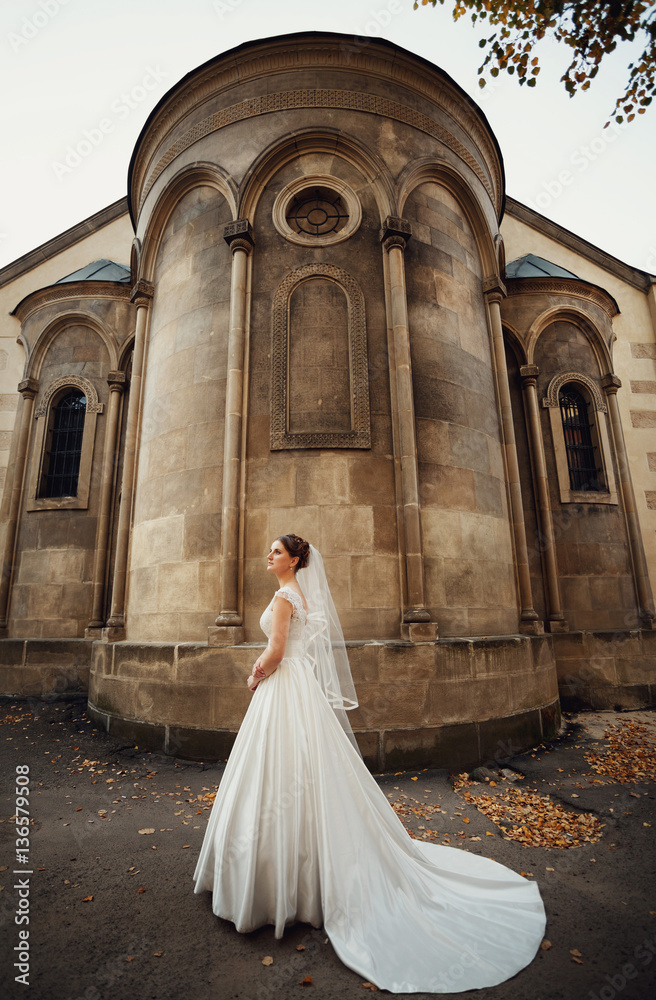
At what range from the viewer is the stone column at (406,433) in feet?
22.3

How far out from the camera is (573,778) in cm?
635

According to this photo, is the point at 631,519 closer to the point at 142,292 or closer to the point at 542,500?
the point at 542,500

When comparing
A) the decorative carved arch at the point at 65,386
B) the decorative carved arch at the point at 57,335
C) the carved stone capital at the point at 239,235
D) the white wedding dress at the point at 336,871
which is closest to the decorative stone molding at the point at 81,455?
the decorative carved arch at the point at 65,386

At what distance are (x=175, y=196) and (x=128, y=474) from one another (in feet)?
15.9

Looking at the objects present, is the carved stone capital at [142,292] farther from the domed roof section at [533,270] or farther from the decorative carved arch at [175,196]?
the domed roof section at [533,270]

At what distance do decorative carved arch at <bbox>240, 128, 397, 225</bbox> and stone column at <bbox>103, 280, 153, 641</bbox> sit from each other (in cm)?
244

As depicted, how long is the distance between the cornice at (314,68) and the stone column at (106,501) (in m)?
4.22

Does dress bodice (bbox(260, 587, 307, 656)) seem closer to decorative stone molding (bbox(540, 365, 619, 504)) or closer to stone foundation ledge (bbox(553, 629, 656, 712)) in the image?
stone foundation ledge (bbox(553, 629, 656, 712))

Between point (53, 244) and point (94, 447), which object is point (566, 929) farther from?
point (53, 244)

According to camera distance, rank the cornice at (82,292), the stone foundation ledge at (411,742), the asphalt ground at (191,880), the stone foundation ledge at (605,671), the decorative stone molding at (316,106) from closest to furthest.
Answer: the asphalt ground at (191,880)
the stone foundation ledge at (411,742)
the decorative stone molding at (316,106)
the stone foundation ledge at (605,671)
the cornice at (82,292)

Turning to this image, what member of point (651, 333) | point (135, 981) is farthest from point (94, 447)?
point (651, 333)

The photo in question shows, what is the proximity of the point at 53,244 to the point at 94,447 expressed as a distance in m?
7.22

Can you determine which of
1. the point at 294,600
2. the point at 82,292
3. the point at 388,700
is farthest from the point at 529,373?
the point at 82,292

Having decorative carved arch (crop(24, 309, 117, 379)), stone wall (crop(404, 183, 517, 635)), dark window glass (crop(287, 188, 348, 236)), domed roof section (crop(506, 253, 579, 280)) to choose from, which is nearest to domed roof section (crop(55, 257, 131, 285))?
decorative carved arch (crop(24, 309, 117, 379))
